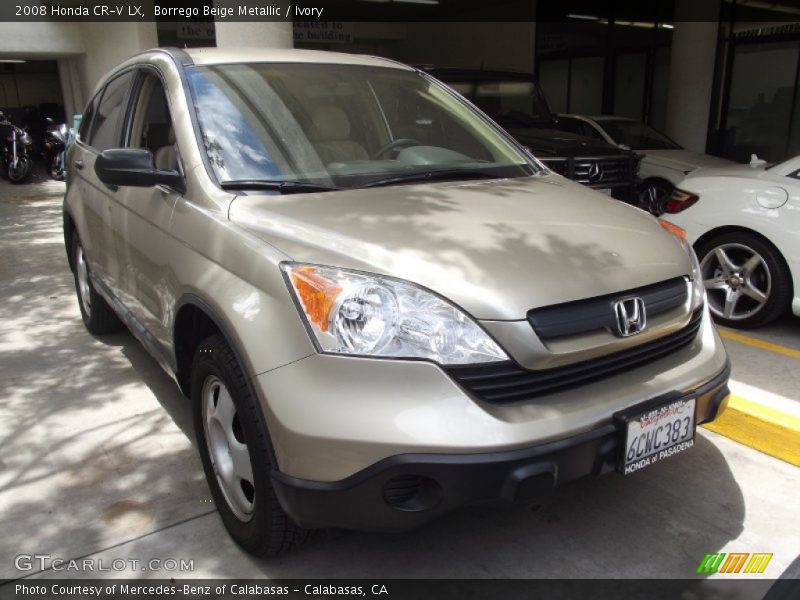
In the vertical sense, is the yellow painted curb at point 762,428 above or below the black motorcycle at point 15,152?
below

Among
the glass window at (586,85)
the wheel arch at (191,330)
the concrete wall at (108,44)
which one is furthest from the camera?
the glass window at (586,85)

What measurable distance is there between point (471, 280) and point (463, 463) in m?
0.54

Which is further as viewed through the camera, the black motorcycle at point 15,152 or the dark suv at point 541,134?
the black motorcycle at point 15,152

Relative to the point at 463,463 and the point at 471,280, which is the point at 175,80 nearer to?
the point at 471,280

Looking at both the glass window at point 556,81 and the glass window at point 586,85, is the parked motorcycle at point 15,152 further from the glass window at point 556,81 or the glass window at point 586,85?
the glass window at point 586,85

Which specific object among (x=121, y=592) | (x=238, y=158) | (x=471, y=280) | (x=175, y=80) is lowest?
(x=121, y=592)

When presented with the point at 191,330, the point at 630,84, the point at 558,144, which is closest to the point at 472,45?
the point at 630,84

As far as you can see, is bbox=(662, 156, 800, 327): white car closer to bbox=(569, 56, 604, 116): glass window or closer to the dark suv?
the dark suv

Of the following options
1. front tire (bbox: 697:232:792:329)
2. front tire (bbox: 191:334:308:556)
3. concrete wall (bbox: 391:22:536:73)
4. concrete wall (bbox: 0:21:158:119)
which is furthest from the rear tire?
concrete wall (bbox: 391:22:536:73)

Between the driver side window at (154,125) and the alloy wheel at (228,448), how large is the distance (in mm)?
1032

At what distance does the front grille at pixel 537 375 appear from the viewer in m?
2.01

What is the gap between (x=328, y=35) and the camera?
19.2 m

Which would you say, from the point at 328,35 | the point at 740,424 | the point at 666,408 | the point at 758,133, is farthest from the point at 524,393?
the point at 328,35

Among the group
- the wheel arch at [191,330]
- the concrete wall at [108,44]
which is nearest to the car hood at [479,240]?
the wheel arch at [191,330]
